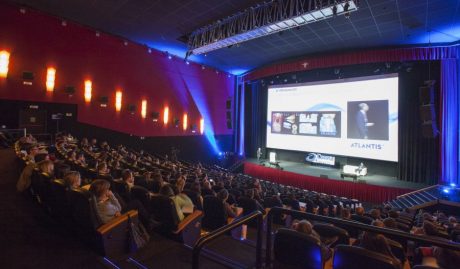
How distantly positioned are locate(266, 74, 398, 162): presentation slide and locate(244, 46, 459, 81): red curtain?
100 cm

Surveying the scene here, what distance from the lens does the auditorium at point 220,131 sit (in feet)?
9.77

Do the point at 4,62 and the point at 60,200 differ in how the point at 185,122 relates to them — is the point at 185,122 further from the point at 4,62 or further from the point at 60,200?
the point at 60,200

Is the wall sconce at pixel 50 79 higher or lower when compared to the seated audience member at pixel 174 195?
higher

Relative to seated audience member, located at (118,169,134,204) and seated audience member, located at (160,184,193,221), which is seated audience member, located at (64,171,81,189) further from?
seated audience member, located at (160,184,193,221)

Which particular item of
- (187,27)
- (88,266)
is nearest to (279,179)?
(187,27)

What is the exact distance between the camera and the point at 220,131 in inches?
703

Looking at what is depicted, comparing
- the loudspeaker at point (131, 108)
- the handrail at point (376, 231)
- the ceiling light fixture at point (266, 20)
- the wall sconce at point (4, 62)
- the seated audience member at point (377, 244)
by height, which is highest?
the ceiling light fixture at point (266, 20)

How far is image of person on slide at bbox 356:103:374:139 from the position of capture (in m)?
12.4

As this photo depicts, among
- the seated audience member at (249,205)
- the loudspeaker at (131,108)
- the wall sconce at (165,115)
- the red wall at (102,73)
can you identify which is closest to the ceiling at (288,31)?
the red wall at (102,73)

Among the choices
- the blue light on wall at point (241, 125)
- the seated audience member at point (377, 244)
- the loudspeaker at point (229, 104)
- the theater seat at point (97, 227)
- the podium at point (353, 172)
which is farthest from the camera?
the blue light on wall at point (241, 125)

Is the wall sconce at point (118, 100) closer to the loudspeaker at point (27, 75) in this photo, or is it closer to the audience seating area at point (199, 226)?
the loudspeaker at point (27, 75)

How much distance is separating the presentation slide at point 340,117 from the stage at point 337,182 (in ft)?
3.82

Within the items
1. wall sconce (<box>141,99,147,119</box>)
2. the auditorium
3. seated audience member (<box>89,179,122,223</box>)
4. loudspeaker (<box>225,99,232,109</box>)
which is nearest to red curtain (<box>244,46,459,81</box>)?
the auditorium

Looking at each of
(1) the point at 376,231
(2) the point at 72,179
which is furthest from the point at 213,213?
(1) the point at 376,231
